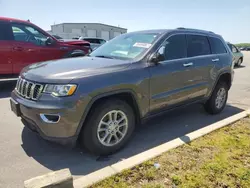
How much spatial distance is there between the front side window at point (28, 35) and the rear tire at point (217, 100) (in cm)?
500

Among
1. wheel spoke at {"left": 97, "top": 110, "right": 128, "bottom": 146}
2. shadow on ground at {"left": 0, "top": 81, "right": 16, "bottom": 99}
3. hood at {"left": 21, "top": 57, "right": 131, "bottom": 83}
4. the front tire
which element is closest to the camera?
hood at {"left": 21, "top": 57, "right": 131, "bottom": 83}

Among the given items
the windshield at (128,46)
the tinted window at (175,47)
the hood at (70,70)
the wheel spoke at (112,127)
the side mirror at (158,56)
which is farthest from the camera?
the tinted window at (175,47)

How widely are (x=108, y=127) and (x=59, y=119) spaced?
0.71 m

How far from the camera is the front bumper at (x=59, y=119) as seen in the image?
110 inches

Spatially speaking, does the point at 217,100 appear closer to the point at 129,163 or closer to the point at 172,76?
the point at 172,76

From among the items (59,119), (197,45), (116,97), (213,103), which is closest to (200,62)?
(197,45)

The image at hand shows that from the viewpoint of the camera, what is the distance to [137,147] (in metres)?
3.63

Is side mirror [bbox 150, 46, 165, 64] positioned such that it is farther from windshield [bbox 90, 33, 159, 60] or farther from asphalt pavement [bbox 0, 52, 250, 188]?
asphalt pavement [bbox 0, 52, 250, 188]

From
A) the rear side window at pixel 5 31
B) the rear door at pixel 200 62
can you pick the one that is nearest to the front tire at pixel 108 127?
the rear door at pixel 200 62

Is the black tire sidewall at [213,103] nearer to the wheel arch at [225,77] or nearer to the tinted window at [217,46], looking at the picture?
the wheel arch at [225,77]

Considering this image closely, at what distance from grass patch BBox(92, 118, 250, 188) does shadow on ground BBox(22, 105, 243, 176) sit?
0.41m

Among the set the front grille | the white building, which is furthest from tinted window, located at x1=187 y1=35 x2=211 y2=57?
the white building

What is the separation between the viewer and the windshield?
378 cm

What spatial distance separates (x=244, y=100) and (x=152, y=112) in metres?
4.24
